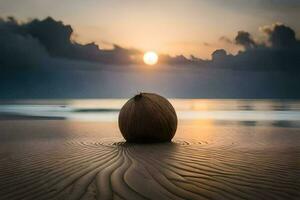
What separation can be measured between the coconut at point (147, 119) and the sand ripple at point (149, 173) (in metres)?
0.79

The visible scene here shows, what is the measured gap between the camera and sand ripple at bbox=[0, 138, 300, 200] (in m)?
3.75

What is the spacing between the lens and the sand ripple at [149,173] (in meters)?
3.75

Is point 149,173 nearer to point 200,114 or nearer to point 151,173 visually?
point 151,173

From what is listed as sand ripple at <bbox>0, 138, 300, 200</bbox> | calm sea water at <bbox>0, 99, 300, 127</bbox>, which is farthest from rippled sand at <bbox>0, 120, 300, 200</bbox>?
calm sea water at <bbox>0, 99, 300, 127</bbox>

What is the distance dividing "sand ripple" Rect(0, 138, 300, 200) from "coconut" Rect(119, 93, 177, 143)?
2.59ft

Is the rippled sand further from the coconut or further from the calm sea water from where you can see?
the calm sea water

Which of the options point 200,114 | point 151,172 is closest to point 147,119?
point 151,172

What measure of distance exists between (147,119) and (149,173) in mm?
3165

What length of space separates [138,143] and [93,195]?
4.45 m

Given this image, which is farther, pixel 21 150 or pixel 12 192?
pixel 21 150

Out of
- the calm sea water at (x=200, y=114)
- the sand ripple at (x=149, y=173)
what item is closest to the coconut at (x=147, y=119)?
the sand ripple at (x=149, y=173)

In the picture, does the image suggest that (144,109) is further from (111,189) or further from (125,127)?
(111,189)

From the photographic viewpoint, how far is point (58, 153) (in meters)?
6.75

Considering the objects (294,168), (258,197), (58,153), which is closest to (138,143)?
(58,153)
